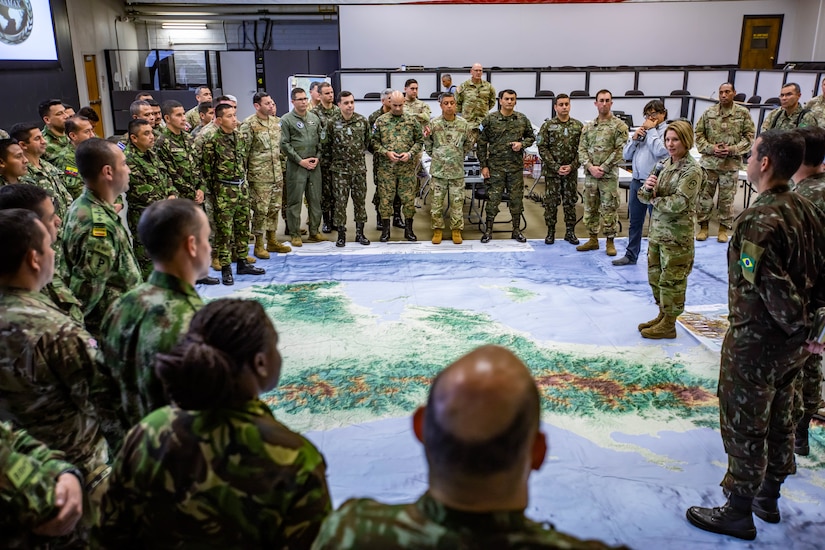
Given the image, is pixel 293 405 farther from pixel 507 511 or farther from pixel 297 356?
pixel 507 511

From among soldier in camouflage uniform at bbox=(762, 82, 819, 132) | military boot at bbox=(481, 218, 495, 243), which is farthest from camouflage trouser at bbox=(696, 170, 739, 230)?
military boot at bbox=(481, 218, 495, 243)

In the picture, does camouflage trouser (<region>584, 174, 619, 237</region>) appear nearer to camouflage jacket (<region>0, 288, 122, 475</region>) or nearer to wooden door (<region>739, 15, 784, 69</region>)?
camouflage jacket (<region>0, 288, 122, 475</region>)

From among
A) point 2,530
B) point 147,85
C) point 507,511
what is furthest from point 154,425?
point 147,85

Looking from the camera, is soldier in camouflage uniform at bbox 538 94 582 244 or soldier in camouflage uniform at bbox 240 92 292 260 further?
soldier in camouflage uniform at bbox 538 94 582 244

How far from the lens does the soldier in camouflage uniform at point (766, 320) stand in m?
2.38

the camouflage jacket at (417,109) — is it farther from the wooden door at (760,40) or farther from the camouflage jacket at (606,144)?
the wooden door at (760,40)

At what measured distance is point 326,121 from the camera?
21.9ft

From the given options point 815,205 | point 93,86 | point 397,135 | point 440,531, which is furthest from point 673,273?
point 93,86

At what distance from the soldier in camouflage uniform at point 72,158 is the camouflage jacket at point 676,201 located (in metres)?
4.25

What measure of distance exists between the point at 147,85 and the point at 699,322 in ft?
49.2

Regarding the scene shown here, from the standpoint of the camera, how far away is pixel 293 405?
3666 millimetres

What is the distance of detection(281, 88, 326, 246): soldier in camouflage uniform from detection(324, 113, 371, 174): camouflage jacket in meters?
0.11

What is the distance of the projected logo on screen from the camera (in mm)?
8406

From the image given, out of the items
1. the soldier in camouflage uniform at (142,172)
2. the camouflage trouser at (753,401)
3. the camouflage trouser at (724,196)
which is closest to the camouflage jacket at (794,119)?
the camouflage trouser at (724,196)
